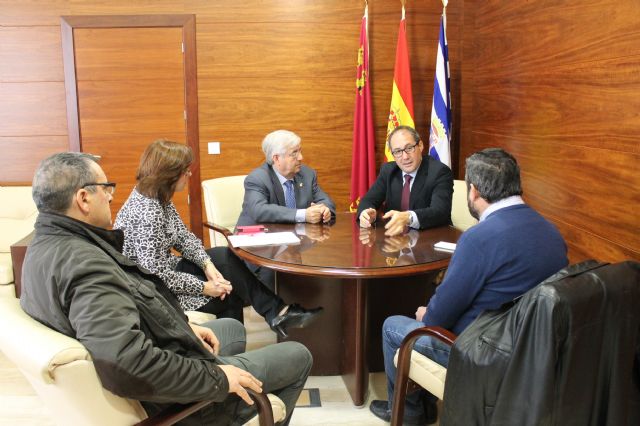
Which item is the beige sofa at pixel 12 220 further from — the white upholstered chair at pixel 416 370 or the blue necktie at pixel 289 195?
the white upholstered chair at pixel 416 370

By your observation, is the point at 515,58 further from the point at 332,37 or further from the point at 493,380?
the point at 493,380

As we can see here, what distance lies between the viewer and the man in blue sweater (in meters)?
2.06

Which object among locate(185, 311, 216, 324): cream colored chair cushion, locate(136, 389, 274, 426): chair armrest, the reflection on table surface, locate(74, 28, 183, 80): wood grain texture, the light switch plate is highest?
locate(74, 28, 183, 80): wood grain texture

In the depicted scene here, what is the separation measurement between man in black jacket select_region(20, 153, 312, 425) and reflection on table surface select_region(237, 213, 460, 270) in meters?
0.72

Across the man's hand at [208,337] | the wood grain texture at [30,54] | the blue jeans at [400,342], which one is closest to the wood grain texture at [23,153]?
the wood grain texture at [30,54]

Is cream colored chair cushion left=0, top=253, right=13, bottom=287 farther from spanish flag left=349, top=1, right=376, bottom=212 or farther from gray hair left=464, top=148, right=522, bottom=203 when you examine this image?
gray hair left=464, top=148, right=522, bottom=203

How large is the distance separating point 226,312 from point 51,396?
152 cm

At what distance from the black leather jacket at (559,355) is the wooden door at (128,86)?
145 inches

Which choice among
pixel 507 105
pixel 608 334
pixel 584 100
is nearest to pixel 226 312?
pixel 608 334

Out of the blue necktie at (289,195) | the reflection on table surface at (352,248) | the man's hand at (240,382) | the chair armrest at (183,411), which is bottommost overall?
the chair armrest at (183,411)

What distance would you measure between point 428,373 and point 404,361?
4.0 inches

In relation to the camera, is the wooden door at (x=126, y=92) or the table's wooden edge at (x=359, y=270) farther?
the wooden door at (x=126, y=92)

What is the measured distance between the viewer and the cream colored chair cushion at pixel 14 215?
427 centimetres

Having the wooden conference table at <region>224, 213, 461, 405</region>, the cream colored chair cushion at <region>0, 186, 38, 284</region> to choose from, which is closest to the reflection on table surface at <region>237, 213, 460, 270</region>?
the wooden conference table at <region>224, 213, 461, 405</region>
